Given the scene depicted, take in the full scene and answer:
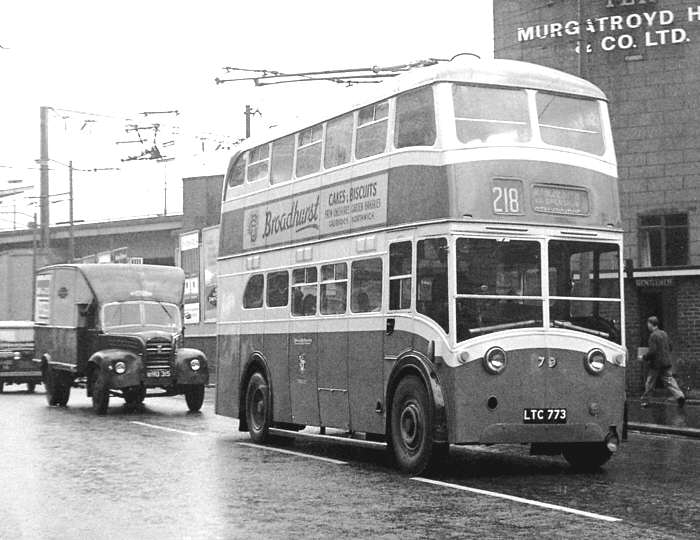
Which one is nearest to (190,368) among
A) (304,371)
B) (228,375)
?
(228,375)

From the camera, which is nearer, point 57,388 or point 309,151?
point 309,151

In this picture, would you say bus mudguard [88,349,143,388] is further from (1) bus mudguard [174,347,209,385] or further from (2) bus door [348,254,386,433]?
(2) bus door [348,254,386,433]

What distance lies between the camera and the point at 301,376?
1666cm

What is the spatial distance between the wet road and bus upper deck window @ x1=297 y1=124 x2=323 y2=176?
3.58 m

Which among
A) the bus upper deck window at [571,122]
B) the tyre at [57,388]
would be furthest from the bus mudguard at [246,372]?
the tyre at [57,388]

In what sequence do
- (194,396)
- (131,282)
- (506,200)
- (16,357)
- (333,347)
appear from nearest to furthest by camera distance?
(506,200)
(333,347)
(194,396)
(131,282)
(16,357)

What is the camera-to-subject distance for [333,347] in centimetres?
1570

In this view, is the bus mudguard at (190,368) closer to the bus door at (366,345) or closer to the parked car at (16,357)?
the bus door at (366,345)

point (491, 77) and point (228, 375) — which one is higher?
point (491, 77)

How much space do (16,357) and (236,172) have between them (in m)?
18.3

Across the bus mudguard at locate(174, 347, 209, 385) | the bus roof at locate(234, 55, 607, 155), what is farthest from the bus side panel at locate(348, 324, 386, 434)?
the bus mudguard at locate(174, 347, 209, 385)

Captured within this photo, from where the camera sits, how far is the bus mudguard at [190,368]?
24.7 metres

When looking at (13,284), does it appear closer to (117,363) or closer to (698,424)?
(117,363)

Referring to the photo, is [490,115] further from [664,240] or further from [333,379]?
[664,240]
